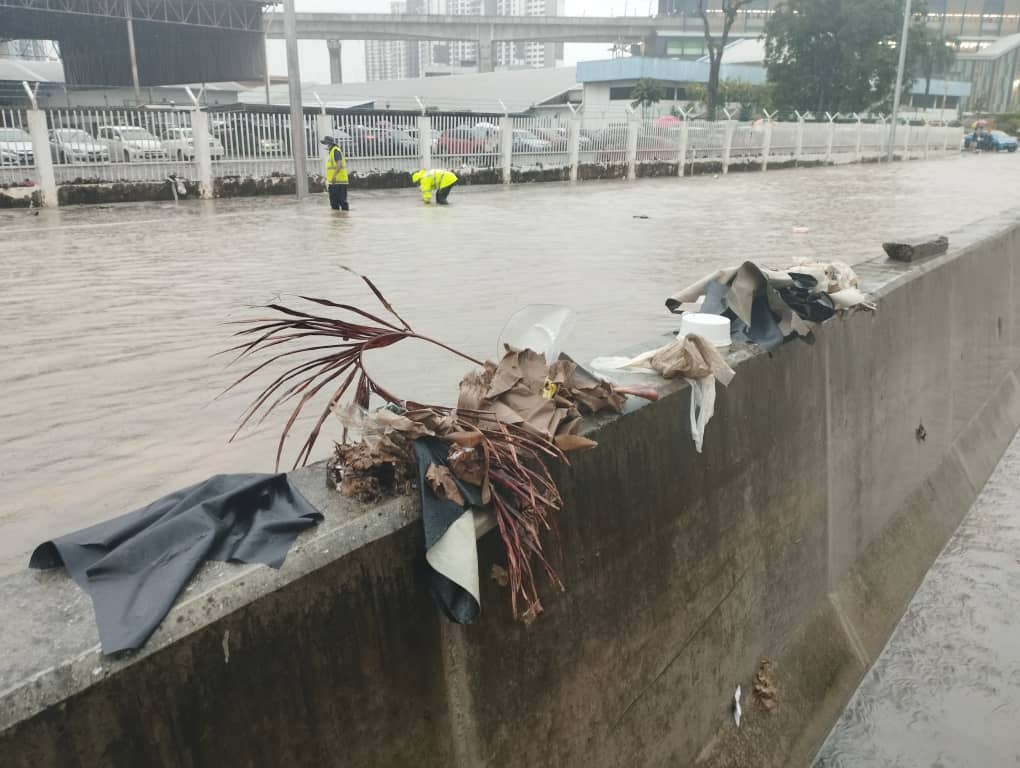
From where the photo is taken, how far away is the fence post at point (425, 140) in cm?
2202

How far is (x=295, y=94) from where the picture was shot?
17.8 meters

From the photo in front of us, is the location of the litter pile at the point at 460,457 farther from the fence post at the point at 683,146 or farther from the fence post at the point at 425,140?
the fence post at the point at 683,146

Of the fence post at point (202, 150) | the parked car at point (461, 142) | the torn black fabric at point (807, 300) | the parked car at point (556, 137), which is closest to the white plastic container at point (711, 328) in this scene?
the torn black fabric at point (807, 300)

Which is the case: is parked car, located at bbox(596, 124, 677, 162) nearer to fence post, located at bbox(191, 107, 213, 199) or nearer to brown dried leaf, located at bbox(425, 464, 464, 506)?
fence post, located at bbox(191, 107, 213, 199)

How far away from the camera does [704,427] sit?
3.44 m

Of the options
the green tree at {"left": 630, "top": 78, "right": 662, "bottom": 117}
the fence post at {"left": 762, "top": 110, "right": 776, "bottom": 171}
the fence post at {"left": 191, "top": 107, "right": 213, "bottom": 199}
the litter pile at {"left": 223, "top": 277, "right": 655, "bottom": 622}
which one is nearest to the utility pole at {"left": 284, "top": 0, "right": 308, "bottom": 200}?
the fence post at {"left": 191, "top": 107, "right": 213, "bottom": 199}

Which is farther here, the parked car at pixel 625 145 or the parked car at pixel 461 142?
the parked car at pixel 625 145

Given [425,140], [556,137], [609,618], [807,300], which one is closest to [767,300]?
[807,300]

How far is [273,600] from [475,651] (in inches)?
28.1

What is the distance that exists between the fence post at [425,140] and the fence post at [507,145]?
8.06ft

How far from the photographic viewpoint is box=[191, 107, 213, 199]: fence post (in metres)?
18.2

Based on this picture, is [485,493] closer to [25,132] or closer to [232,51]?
[25,132]

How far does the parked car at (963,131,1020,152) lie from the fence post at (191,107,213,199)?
185 ft

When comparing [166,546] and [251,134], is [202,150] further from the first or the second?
[166,546]
